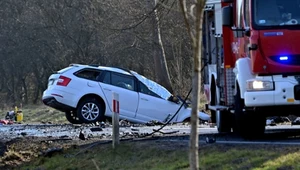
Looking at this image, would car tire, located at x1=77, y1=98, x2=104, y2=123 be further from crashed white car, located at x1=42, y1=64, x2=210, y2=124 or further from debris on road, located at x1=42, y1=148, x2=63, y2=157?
debris on road, located at x1=42, y1=148, x2=63, y2=157

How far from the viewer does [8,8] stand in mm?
41594

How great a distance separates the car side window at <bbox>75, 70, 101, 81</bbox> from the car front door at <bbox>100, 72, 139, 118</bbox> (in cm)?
24

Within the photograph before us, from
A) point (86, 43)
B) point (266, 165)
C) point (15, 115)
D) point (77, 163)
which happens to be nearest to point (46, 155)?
point (77, 163)

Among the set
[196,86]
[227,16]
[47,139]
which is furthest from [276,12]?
[196,86]

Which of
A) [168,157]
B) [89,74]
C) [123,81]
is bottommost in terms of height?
[168,157]

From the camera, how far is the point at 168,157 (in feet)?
38.1

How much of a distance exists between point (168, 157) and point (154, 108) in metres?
9.78

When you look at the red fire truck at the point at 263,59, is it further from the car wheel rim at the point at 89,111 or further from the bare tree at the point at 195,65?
the car wheel rim at the point at 89,111

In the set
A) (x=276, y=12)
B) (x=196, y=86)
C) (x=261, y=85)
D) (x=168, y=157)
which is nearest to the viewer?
(x=196, y=86)

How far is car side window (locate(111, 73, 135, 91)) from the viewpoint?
21.4m

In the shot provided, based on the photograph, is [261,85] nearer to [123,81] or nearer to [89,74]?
[123,81]

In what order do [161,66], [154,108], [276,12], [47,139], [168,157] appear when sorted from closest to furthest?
[168,157] → [276,12] → [47,139] → [154,108] → [161,66]

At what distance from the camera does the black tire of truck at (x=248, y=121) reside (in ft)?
41.8

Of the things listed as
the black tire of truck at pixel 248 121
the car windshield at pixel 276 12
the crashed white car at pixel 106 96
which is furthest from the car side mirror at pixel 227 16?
the crashed white car at pixel 106 96
